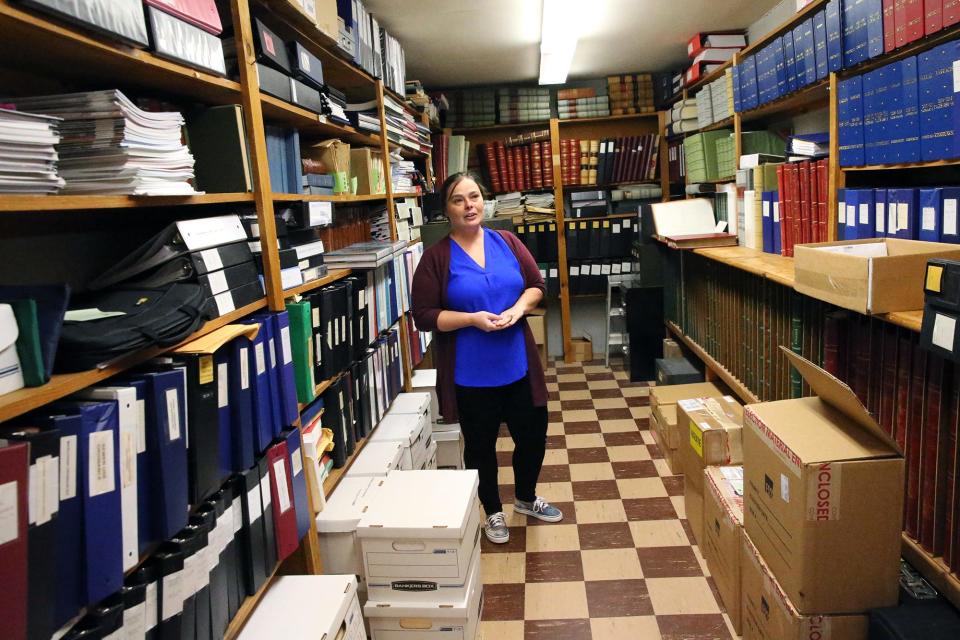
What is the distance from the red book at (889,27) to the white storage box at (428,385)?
8.06 feet

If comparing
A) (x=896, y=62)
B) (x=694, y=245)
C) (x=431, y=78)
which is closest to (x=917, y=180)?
(x=896, y=62)

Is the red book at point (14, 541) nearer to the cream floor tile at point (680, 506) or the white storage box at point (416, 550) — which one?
the white storage box at point (416, 550)

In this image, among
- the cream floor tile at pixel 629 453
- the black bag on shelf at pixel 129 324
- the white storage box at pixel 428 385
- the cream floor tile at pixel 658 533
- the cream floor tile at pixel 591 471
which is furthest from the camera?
the white storage box at pixel 428 385

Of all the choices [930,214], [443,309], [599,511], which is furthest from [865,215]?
[599,511]

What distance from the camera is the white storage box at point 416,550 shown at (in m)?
1.88

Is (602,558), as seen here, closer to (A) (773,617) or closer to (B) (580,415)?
(A) (773,617)

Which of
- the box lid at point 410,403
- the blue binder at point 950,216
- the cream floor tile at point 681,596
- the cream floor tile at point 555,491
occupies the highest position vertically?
the blue binder at point 950,216

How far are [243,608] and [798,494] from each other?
1381 millimetres

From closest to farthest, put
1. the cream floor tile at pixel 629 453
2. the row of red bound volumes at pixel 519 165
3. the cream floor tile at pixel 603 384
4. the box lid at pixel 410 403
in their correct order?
the box lid at pixel 410 403
the cream floor tile at pixel 629 453
the cream floor tile at pixel 603 384
the row of red bound volumes at pixel 519 165

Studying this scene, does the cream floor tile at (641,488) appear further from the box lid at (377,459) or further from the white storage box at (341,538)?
the white storage box at (341,538)

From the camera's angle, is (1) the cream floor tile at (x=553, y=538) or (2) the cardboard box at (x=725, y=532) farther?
(1) the cream floor tile at (x=553, y=538)

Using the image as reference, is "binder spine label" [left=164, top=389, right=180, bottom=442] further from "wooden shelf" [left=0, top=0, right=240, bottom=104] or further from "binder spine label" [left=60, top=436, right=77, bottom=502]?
"wooden shelf" [left=0, top=0, right=240, bottom=104]

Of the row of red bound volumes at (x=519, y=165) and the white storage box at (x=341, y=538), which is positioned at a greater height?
the row of red bound volumes at (x=519, y=165)

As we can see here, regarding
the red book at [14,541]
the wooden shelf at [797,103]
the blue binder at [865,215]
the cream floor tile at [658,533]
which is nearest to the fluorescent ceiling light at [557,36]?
the wooden shelf at [797,103]
